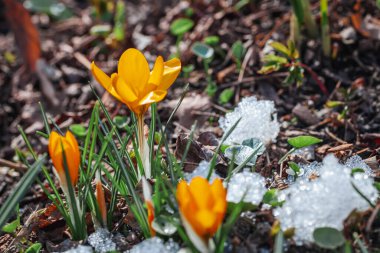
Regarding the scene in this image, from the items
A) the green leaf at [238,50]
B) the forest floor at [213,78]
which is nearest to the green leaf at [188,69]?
the forest floor at [213,78]

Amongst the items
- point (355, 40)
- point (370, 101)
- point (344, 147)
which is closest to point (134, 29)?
point (355, 40)

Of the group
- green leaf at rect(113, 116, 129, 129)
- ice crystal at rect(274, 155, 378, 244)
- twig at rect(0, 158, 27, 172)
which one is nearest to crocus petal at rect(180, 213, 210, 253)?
ice crystal at rect(274, 155, 378, 244)

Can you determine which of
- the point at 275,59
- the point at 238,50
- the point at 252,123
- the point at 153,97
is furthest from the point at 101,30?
the point at 153,97

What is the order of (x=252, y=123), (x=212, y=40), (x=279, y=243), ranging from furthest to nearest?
(x=212, y=40) < (x=252, y=123) < (x=279, y=243)

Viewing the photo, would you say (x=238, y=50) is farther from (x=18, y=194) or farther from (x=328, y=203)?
(x=18, y=194)

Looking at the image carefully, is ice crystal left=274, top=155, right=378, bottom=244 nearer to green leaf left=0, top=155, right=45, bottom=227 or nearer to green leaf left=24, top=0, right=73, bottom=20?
green leaf left=0, top=155, right=45, bottom=227

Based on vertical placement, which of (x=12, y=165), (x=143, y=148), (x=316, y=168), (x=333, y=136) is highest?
(x=143, y=148)

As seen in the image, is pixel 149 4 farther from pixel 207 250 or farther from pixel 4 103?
pixel 207 250
